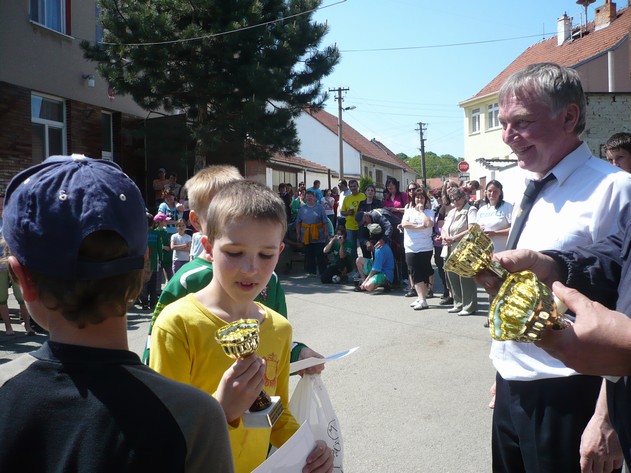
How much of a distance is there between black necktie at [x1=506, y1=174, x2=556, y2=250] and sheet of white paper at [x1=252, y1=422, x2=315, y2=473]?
1.15 meters

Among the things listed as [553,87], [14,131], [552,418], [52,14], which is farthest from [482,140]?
[552,418]

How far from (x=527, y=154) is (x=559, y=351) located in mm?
1204

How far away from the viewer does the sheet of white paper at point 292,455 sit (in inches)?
A: 60.5

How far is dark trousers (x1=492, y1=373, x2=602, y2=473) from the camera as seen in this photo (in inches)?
81.9

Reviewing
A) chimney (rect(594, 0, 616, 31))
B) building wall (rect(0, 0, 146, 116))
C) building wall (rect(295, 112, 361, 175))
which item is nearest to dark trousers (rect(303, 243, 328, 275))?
building wall (rect(0, 0, 146, 116))

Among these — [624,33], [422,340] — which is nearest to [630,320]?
[422,340]

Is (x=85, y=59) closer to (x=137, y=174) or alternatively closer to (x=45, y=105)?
(x=45, y=105)

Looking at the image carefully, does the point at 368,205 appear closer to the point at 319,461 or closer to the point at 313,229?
the point at 313,229

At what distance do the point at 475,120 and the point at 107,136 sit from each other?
100 ft

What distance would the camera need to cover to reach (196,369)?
76.5 inches

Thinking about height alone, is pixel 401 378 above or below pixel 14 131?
below

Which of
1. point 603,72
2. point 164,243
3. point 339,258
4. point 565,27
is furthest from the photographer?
point 565,27

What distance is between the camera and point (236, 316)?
6.86ft

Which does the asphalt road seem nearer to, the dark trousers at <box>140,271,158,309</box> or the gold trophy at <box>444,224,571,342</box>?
the dark trousers at <box>140,271,158,309</box>
